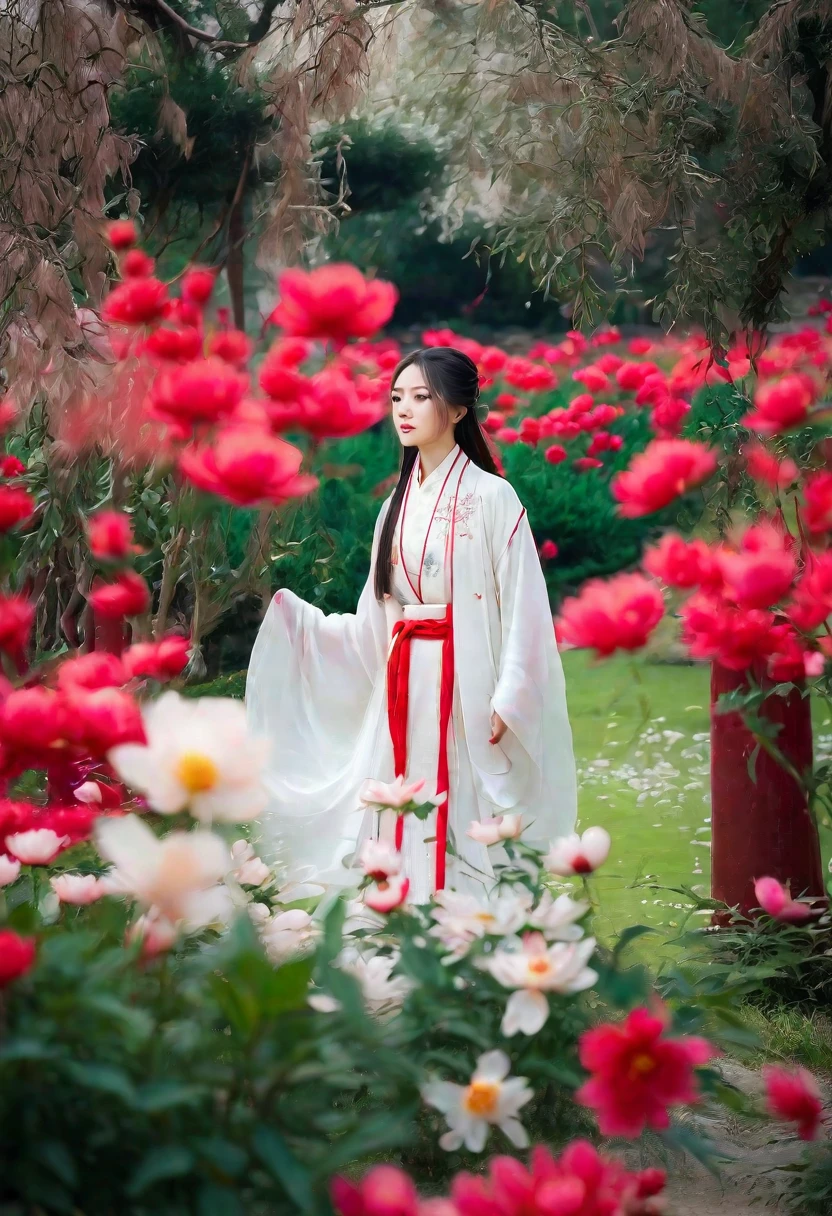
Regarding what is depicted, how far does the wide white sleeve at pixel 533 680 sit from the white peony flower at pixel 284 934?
887 mm

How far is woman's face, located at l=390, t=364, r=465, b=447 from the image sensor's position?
7.52ft

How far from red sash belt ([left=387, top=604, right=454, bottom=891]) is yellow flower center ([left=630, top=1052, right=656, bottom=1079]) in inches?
56.3

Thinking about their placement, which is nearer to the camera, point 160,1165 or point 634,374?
point 160,1165

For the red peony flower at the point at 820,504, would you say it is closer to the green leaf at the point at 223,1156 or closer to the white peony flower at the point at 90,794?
the green leaf at the point at 223,1156

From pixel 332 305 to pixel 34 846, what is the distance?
71 cm

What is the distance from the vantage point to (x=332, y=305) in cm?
153

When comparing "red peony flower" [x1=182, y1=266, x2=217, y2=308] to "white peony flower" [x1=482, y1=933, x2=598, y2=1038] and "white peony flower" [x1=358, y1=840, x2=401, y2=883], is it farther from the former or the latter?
"white peony flower" [x1=482, y1=933, x2=598, y2=1038]

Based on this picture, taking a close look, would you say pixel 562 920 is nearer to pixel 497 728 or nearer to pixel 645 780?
pixel 497 728

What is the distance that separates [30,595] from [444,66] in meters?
1.78

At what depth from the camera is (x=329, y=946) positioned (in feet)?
2.90

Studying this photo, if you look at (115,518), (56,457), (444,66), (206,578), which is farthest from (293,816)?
(444,66)

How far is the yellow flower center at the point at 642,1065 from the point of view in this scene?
0.88 meters

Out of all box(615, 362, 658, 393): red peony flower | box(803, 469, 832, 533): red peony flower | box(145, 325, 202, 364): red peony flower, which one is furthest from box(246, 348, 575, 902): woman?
box(615, 362, 658, 393): red peony flower

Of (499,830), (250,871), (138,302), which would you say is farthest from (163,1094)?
(138,302)
